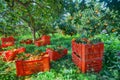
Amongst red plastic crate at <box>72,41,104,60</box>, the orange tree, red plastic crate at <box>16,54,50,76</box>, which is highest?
the orange tree

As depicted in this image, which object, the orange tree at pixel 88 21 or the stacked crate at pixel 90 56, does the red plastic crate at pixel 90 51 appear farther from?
the orange tree at pixel 88 21

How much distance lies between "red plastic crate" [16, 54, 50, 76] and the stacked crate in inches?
51.2

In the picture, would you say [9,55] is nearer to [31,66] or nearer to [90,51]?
[31,66]

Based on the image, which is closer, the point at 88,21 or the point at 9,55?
the point at 9,55

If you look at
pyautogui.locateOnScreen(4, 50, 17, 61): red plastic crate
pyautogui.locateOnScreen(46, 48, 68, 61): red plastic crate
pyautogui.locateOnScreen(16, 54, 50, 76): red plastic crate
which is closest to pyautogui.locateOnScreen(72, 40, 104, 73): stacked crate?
pyautogui.locateOnScreen(16, 54, 50, 76): red plastic crate

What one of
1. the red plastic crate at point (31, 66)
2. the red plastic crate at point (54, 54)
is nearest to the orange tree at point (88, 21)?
the red plastic crate at point (54, 54)

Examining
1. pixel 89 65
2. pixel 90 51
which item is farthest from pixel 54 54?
pixel 90 51

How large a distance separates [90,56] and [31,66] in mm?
2243

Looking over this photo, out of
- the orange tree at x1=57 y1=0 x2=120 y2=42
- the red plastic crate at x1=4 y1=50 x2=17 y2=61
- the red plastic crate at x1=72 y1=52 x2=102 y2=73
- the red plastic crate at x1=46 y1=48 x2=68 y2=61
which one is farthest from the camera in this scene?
the orange tree at x1=57 y1=0 x2=120 y2=42

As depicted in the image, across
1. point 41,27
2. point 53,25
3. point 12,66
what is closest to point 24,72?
point 12,66

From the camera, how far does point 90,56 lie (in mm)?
7637

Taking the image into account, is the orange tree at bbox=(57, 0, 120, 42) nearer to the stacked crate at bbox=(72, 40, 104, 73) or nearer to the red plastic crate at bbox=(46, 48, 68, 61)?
the red plastic crate at bbox=(46, 48, 68, 61)

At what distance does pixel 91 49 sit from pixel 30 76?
8.06 ft

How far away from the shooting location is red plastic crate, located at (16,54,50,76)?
7.87 m
